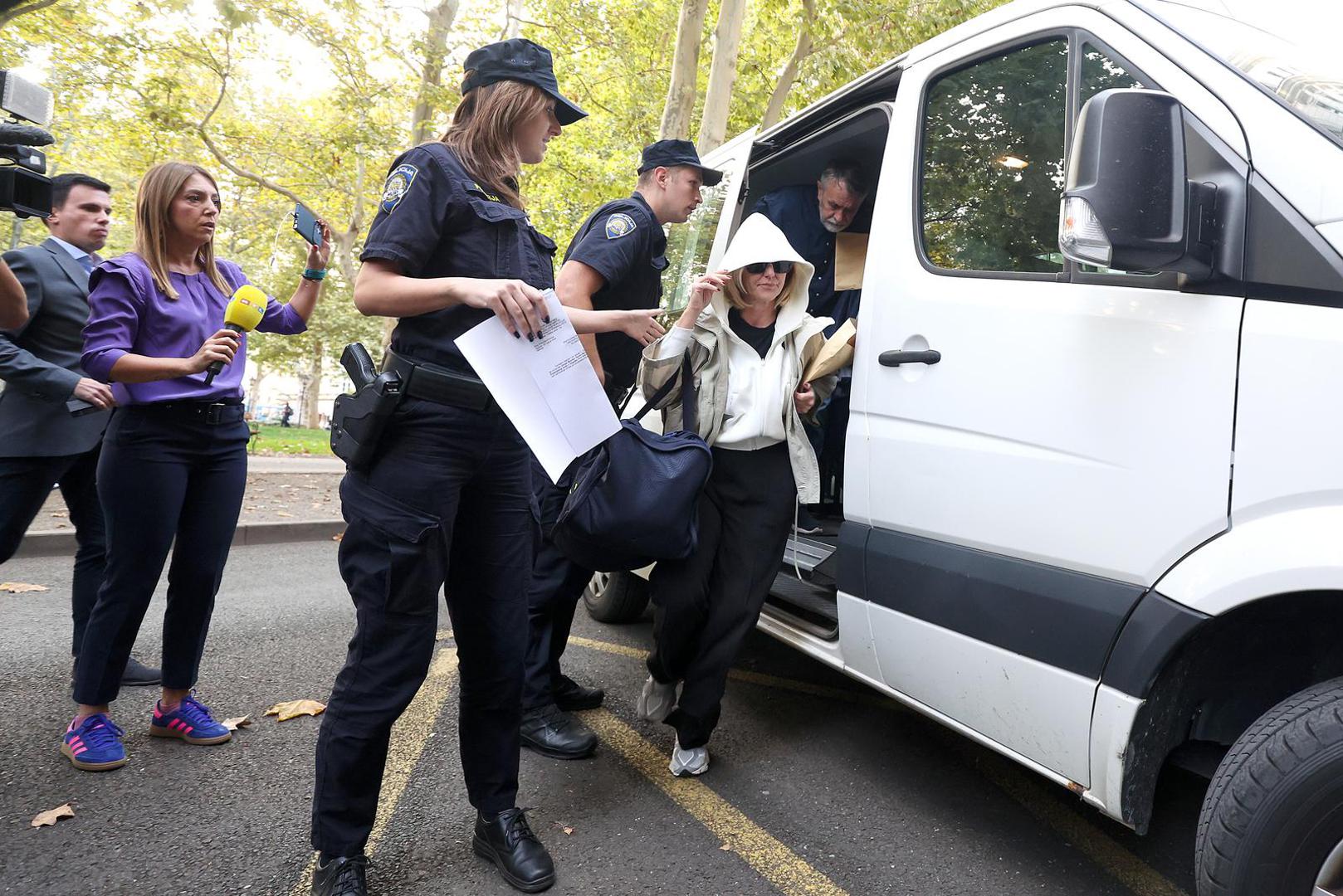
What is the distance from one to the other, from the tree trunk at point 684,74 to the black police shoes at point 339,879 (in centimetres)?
717

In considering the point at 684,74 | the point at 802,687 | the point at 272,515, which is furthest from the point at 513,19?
the point at 802,687

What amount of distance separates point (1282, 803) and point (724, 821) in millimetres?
1473

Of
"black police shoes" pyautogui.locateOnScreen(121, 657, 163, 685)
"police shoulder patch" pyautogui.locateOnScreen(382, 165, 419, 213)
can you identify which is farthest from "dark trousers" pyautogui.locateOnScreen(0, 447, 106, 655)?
"police shoulder patch" pyautogui.locateOnScreen(382, 165, 419, 213)

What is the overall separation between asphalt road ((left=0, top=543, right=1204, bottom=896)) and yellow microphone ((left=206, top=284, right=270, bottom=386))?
1.28 metres

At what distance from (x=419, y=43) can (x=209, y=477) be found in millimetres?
11031

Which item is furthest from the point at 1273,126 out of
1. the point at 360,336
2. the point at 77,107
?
the point at 360,336

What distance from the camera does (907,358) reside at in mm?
2404

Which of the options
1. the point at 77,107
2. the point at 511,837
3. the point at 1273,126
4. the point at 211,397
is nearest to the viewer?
the point at 1273,126

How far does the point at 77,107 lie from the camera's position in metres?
13.9

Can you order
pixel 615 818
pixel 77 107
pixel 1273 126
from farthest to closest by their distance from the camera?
1. pixel 77 107
2. pixel 615 818
3. pixel 1273 126

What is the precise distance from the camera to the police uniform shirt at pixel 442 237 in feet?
6.54

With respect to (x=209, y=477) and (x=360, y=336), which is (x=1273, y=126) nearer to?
(x=209, y=477)

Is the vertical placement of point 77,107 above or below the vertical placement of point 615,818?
above

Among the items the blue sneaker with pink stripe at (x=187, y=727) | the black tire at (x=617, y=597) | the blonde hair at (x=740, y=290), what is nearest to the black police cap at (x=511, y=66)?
the blonde hair at (x=740, y=290)
